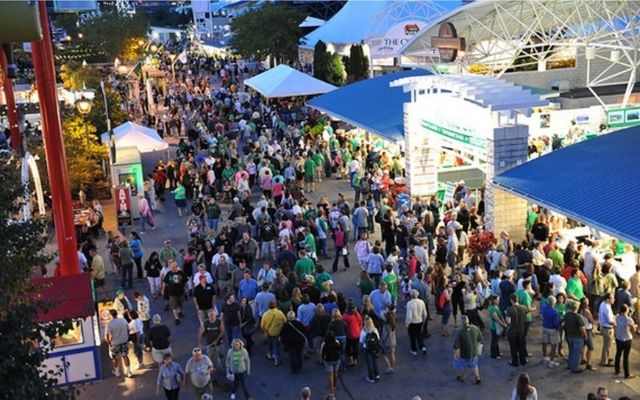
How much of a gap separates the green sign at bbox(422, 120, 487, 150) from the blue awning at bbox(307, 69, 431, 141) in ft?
7.92

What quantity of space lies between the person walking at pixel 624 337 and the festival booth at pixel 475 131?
5.98 m

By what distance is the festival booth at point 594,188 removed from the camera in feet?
40.5

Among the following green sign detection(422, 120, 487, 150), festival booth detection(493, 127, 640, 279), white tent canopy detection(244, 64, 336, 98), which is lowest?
festival booth detection(493, 127, 640, 279)

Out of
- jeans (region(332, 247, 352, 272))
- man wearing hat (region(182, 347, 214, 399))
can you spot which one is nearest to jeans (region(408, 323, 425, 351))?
man wearing hat (region(182, 347, 214, 399))

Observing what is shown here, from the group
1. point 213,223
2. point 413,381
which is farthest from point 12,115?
point 413,381

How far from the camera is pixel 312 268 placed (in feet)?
46.6

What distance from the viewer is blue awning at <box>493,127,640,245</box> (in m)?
12.3

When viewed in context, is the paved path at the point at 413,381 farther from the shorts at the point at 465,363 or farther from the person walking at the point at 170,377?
the person walking at the point at 170,377

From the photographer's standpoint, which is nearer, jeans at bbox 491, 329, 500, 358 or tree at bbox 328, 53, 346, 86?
jeans at bbox 491, 329, 500, 358

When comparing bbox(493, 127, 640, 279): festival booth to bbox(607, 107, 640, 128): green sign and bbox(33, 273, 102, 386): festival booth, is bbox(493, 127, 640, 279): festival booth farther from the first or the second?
bbox(33, 273, 102, 386): festival booth

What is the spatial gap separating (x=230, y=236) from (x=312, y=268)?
310 centimetres

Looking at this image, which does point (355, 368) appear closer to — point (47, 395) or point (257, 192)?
point (47, 395)

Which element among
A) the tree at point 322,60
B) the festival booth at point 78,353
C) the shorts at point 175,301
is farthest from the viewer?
the tree at point 322,60

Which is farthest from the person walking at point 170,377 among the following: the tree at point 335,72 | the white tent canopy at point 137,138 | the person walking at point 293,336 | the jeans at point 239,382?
the tree at point 335,72
